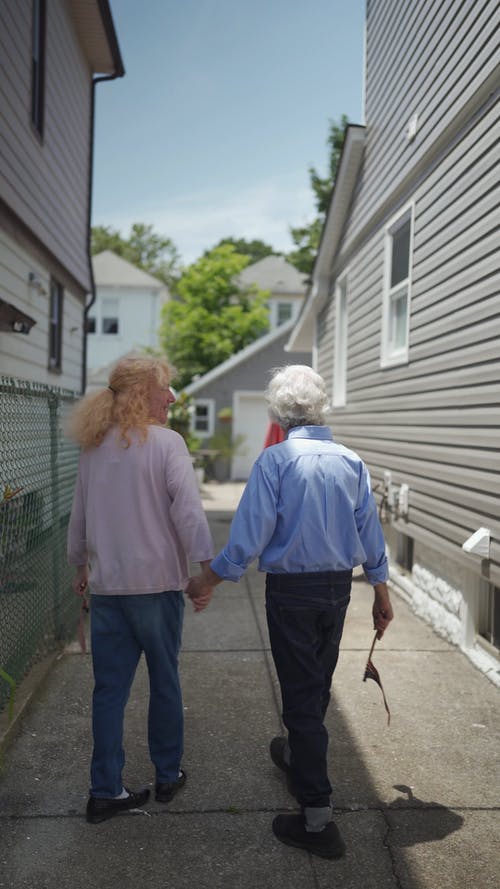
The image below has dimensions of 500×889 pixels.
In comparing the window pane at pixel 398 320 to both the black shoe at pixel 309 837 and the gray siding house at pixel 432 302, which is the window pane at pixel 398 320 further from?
the black shoe at pixel 309 837

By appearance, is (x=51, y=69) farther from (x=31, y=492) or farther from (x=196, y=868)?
(x=196, y=868)

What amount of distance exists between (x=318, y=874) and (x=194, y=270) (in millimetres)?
27867

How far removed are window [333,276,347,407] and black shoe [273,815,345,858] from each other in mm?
7486

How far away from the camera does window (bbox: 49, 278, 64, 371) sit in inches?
396

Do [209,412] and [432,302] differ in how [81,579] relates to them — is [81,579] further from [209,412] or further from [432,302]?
[209,412]

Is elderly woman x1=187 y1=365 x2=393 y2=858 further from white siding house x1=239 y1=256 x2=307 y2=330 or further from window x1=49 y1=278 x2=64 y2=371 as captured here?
white siding house x1=239 y1=256 x2=307 y2=330

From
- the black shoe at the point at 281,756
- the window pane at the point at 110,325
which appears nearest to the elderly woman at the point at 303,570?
the black shoe at the point at 281,756

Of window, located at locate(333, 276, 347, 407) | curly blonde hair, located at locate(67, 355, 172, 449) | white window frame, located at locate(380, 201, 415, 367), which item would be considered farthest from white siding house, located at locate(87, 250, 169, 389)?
curly blonde hair, located at locate(67, 355, 172, 449)

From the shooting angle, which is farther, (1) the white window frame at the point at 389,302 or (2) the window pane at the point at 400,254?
(2) the window pane at the point at 400,254

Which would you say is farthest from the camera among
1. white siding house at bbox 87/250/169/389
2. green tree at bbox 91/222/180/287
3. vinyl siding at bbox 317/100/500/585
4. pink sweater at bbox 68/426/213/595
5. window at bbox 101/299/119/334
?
green tree at bbox 91/222/180/287

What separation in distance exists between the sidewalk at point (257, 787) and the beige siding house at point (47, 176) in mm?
3526

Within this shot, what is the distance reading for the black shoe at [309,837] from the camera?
2828 mm

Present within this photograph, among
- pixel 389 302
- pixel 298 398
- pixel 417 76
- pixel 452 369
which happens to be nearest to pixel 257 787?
pixel 298 398

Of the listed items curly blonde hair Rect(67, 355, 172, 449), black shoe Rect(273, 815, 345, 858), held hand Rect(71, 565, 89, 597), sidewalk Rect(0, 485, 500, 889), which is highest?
curly blonde hair Rect(67, 355, 172, 449)
